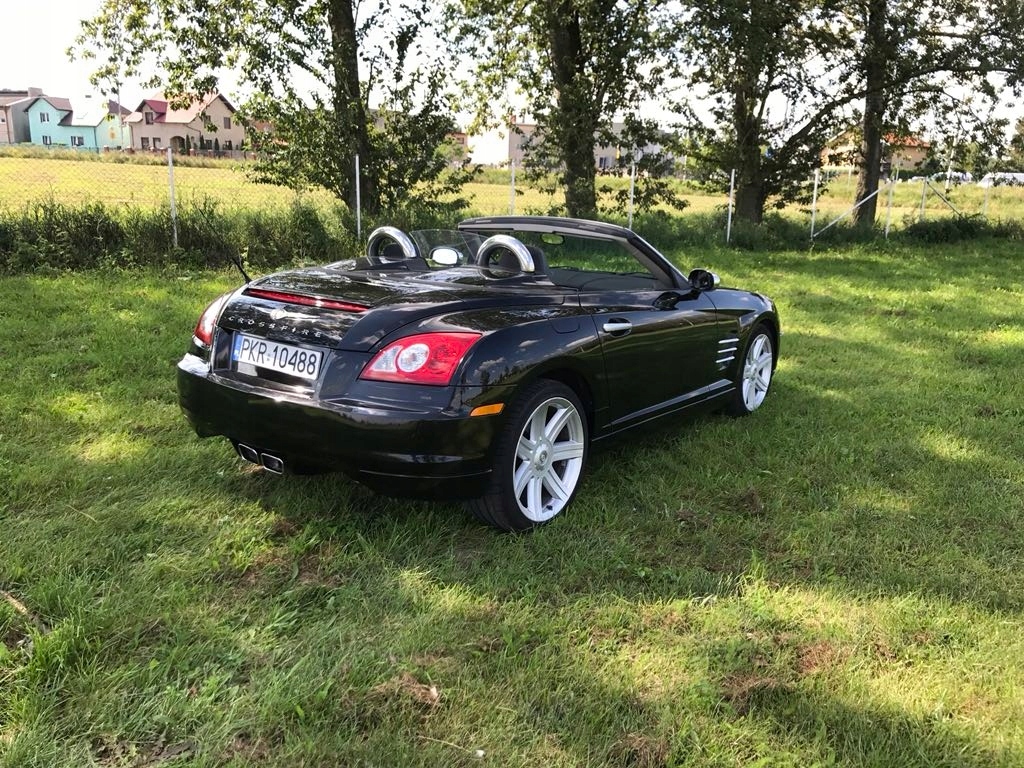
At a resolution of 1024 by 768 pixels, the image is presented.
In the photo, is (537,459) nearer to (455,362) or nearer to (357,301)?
(455,362)

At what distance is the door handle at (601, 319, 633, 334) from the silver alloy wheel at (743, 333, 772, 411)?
5.14ft

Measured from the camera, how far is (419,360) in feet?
10.0

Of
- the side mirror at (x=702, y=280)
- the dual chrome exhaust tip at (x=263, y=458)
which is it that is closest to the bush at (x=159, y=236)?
the side mirror at (x=702, y=280)

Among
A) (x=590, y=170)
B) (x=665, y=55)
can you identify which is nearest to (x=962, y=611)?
(x=590, y=170)

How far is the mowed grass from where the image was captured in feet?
7.29

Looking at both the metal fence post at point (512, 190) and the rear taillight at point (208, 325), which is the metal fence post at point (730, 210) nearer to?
the metal fence post at point (512, 190)

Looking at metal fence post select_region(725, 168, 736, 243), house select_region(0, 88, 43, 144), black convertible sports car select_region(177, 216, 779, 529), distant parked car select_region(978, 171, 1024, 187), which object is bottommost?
black convertible sports car select_region(177, 216, 779, 529)

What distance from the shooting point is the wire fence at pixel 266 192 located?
11.2m

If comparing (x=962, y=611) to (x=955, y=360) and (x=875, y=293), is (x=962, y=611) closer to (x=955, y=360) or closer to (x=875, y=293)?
(x=955, y=360)

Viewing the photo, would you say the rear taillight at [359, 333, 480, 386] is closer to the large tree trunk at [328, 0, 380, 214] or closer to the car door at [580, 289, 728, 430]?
the car door at [580, 289, 728, 430]

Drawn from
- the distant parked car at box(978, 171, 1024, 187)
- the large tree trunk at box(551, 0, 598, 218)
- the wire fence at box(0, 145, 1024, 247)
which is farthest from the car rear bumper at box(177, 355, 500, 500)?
the distant parked car at box(978, 171, 1024, 187)

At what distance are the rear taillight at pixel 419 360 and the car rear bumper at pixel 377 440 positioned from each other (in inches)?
5.1

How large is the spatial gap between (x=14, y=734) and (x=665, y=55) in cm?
1684

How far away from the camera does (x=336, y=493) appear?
3.73 metres
